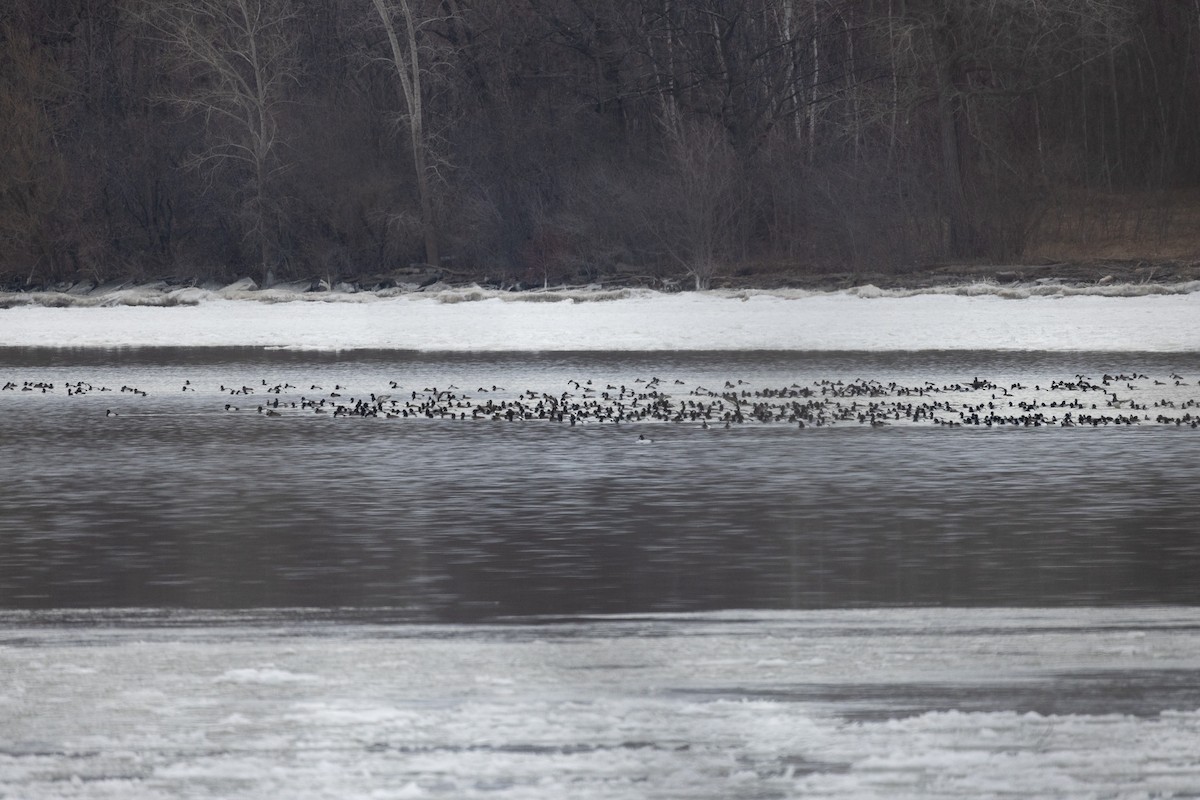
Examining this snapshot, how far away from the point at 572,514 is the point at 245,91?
4434cm

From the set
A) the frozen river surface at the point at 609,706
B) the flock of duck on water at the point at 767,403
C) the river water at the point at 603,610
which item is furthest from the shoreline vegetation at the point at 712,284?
the frozen river surface at the point at 609,706

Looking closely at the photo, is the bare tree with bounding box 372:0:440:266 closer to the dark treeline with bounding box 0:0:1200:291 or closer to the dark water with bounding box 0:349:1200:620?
the dark treeline with bounding box 0:0:1200:291

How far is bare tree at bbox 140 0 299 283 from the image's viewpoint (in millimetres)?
50625

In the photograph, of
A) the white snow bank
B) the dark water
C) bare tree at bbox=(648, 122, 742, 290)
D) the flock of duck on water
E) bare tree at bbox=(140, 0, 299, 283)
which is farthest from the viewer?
bare tree at bbox=(140, 0, 299, 283)

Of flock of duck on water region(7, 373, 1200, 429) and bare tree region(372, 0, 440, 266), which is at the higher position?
bare tree region(372, 0, 440, 266)

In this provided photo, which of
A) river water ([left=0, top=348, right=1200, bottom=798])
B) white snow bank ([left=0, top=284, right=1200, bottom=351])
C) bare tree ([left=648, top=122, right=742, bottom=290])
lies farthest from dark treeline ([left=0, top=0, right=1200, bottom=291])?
river water ([left=0, top=348, right=1200, bottom=798])

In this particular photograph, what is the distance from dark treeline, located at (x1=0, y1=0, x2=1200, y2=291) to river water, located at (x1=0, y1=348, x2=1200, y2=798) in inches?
1059

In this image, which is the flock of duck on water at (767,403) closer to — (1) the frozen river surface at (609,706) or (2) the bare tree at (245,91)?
(1) the frozen river surface at (609,706)

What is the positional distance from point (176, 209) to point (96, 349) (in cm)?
2410

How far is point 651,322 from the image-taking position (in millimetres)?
33344

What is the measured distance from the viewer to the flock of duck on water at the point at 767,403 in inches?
681

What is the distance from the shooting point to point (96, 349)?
99.9 ft

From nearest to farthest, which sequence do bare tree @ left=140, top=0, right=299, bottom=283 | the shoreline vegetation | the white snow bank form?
1. the white snow bank
2. the shoreline vegetation
3. bare tree @ left=140, top=0, right=299, bottom=283

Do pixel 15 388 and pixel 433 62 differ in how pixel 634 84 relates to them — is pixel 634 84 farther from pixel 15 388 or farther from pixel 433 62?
pixel 15 388
